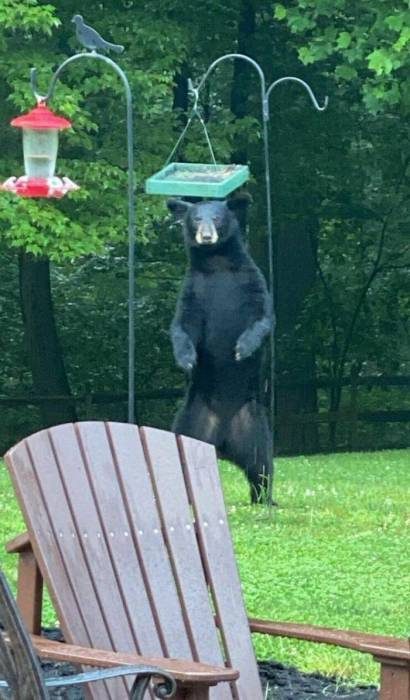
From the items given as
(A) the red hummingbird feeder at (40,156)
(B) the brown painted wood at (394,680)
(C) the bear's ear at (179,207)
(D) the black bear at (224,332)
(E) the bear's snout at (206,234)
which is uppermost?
(A) the red hummingbird feeder at (40,156)

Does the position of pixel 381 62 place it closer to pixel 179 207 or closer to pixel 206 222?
pixel 179 207

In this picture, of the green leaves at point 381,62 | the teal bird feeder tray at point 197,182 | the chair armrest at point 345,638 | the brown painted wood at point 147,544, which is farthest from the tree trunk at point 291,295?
the chair armrest at point 345,638

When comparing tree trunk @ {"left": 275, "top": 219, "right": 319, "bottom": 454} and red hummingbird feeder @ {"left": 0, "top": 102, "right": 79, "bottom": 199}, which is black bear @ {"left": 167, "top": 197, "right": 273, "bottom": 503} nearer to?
red hummingbird feeder @ {"left": 0, "top": 102, "right": 79, "bottom": 199}

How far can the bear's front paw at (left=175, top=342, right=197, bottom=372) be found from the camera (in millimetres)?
8797

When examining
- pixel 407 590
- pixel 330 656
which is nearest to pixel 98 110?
pixel 407 590

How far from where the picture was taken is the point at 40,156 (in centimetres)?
762

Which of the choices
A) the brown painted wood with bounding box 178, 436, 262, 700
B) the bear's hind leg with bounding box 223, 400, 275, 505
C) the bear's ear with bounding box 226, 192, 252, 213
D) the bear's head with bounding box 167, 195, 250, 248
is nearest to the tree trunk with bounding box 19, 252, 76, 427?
the bear's ear with bounding box 226, 192, 252, 213

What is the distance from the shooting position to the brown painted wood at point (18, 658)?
9.80ft

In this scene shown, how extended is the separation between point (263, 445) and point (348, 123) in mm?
11033

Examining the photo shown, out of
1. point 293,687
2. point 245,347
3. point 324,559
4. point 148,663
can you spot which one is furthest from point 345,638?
point 245,347

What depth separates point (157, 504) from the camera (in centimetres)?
419

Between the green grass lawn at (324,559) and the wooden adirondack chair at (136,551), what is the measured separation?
3.87ft

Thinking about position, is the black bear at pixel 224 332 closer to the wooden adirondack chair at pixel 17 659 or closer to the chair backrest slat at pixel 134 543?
the chair backrest slat at pixel 134 543

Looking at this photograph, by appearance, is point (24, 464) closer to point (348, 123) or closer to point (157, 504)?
point (157, 504)
